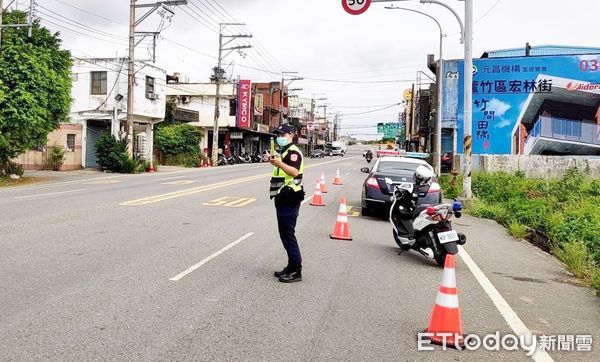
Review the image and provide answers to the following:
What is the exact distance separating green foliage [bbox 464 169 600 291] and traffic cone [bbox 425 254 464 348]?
10.3ft

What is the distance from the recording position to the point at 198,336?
4340 millimetres

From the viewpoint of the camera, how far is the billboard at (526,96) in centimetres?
2695

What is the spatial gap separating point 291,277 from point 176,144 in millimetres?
39478

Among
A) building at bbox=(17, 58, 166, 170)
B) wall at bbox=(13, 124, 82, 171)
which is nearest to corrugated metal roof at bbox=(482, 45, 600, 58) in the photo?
building at bbox=(17, 58, 166, 170)

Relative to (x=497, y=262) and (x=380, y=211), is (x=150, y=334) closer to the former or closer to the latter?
(x=497, y=262)

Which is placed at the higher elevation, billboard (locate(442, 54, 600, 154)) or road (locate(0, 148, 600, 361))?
billboard (locate(442, 54, 600, 154))

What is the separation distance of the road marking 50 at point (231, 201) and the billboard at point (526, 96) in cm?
1700

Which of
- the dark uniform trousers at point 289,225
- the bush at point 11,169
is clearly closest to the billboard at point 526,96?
the bush at point 11,169

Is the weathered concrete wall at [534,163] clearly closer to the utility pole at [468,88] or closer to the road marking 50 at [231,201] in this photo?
the utility pole at [468,88]

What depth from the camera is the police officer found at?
6.13 m

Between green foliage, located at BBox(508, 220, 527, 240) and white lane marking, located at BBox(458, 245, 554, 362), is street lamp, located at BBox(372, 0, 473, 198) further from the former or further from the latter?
white lane marking, located at BBox(458, 245, 554, 362)

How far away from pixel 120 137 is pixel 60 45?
1000 centimetres

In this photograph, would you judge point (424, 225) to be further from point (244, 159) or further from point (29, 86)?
point (244, 159)

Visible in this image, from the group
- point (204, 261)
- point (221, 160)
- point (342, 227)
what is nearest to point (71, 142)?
point (221, 160)
